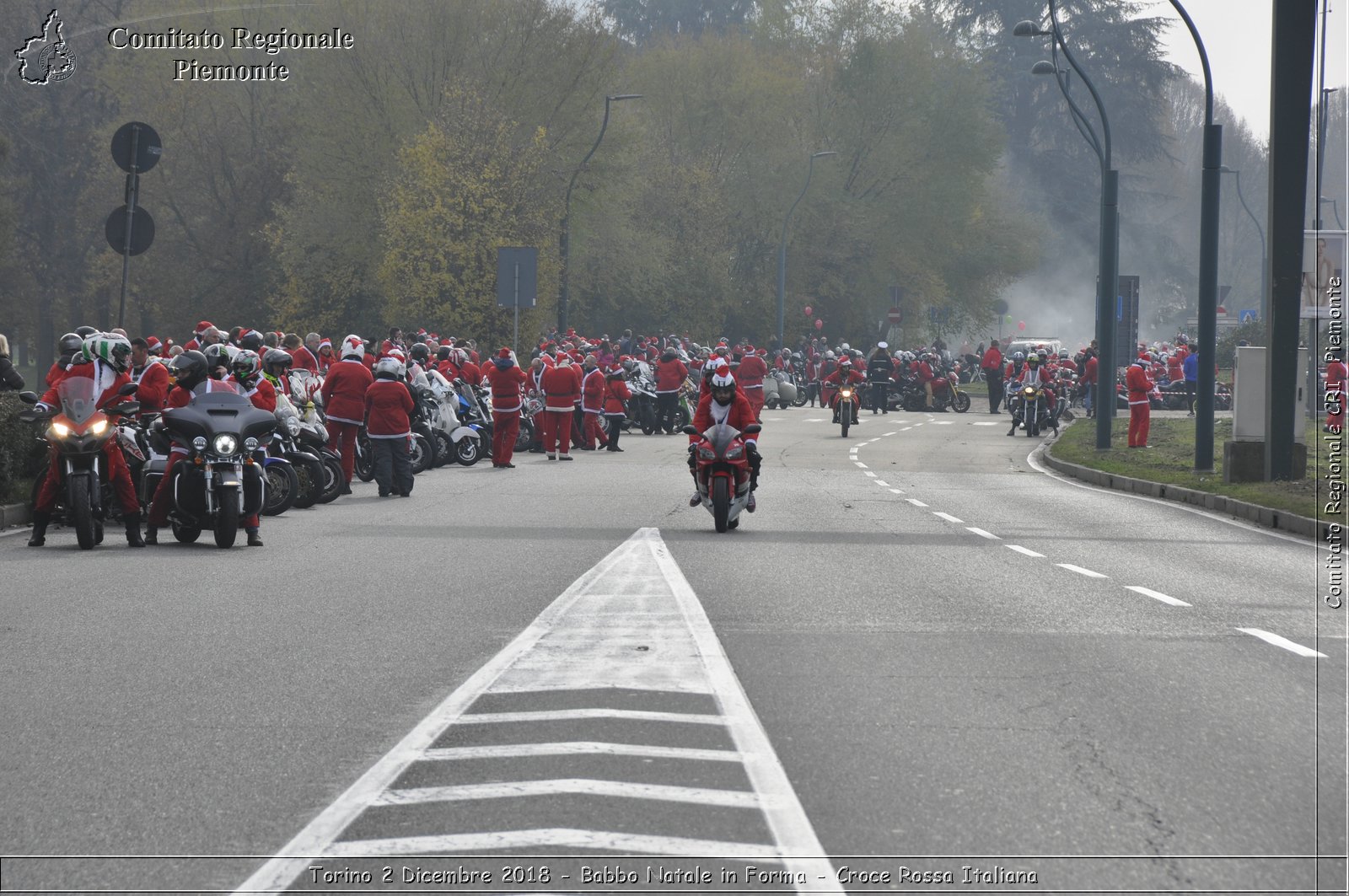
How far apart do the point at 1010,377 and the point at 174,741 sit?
121ft

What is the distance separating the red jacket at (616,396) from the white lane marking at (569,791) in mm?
25996

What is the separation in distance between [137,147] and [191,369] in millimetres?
4210

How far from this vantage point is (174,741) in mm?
6621

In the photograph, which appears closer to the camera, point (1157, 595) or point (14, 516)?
point (1157, 595)

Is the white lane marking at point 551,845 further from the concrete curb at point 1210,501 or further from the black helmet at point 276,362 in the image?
the black helmet at point 276,362

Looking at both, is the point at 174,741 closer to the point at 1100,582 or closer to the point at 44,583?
the point at 44,583

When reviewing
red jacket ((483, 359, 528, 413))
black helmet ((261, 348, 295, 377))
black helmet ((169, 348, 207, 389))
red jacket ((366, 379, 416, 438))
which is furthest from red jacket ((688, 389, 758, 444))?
red jacket ((483, 359, 528, 413))

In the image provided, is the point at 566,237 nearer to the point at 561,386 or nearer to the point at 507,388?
the point at 561,386

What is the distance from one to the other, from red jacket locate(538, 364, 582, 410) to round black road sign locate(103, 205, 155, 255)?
1075 cm

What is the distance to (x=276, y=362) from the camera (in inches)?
695

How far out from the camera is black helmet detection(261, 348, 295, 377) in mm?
17562

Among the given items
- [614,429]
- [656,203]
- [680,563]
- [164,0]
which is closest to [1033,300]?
[656,203]

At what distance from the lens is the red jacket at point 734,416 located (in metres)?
16.4

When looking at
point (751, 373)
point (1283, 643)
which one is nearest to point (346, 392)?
point (1283, 643)
